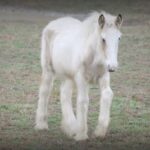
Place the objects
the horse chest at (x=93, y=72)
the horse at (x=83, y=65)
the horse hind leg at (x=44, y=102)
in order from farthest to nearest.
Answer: the horse hind leg at (x=44, y=102) → the horse chest at (x=93, y=72) → the horse at (x=83, y=65)

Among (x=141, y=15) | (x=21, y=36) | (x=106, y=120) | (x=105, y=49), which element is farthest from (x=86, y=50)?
(x=141, y=15)

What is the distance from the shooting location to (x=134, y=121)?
8844mm

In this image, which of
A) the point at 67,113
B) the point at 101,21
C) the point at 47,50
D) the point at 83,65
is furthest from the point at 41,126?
the point at 101,21

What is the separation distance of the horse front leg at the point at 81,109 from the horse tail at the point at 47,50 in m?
1.02

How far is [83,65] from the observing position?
7.67 meters

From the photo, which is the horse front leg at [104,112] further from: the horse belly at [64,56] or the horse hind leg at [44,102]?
the horse hind leg at [44,102]

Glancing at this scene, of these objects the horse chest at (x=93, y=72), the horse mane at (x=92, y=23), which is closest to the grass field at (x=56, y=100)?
the horse chest at (x=93, y=72)

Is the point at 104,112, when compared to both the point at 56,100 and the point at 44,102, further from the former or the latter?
the point at 56,100

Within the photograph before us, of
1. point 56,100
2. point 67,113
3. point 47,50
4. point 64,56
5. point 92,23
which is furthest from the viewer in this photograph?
point 56,100

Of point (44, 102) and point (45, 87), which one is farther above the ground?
point (45, 87)

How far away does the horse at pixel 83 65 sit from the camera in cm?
749

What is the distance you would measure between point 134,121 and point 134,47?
784 cm

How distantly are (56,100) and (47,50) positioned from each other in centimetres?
160

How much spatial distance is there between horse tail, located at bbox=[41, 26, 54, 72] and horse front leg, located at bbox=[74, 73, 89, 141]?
102 cm
